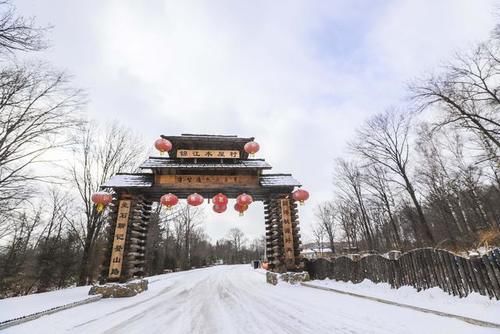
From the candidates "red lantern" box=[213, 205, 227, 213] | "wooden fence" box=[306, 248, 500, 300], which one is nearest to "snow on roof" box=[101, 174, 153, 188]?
"red lantern" box=[213, 205, 227, 213]

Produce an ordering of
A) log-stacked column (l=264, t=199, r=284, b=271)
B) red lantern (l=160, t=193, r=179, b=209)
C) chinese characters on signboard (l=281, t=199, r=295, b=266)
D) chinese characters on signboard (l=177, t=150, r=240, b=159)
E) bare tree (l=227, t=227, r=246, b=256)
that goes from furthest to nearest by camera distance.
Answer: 1. bare tree (l=227, t=227, r=246, b=256)
2. chinese characters on signboard (l=177, t=150, r=240, b=159)
3. log-stacked column (l=264, t=199, r=284, b=271)
4. chinese characters on signboard (l=281, t=199, r=295, b=266)
5. red lantern (l=160, t=193, r=179, b=209)

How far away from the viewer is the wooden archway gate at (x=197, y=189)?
34.4 feet

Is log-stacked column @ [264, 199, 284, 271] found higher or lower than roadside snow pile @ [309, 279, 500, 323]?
higher

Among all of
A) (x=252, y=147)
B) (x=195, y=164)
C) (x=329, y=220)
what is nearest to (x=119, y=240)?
(x=195, y=164)

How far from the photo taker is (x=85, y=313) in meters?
6.51

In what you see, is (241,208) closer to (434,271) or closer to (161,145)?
(161,145)

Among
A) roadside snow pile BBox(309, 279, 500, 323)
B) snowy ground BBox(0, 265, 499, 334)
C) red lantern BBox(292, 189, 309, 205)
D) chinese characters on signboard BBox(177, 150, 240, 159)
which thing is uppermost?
chinese characters on signboard BBox(177, 150, 240, 159)

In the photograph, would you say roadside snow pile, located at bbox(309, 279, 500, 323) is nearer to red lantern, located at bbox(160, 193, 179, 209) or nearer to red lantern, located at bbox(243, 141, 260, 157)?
red lantern, located at bbox(243, 141, 260, 157)

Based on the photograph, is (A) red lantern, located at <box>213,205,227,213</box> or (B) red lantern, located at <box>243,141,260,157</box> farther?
(B) red lantern, located at <box>243,141,260,157</box>

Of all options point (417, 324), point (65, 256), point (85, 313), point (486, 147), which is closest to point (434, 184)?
point (486, 147)

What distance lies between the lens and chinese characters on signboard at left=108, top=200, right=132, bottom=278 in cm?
988

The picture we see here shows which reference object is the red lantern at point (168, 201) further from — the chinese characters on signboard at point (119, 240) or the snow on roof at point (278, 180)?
the snow on roof at point (278, 180)

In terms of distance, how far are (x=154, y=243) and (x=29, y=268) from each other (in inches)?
452

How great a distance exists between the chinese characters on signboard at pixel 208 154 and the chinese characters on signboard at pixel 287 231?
153 inches
